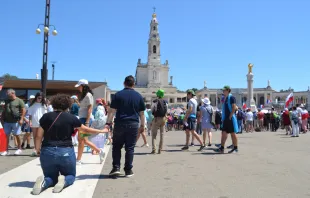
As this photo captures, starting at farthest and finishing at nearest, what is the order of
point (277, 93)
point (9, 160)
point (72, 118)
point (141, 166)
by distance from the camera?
point (277, 93) → point (9, 160) → point (141, 166) → point (72, 118)

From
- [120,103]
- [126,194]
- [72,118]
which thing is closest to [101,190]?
[126,194]

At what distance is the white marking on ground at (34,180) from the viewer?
4.19 meters

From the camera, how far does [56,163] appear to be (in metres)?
4.37

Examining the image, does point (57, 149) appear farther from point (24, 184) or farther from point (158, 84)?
point (158, 84)

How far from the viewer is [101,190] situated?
4438mm

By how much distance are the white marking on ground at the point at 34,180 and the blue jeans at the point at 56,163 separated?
151 mm

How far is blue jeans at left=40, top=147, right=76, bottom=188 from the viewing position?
4336 mm

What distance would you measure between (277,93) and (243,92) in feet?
52.1

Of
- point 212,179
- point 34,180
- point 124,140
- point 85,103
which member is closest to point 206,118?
point 85,103

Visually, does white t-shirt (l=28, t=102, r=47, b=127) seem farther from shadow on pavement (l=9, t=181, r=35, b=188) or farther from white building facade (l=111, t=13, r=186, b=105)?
white building facade (l=111, t=13, r=186, b=105)

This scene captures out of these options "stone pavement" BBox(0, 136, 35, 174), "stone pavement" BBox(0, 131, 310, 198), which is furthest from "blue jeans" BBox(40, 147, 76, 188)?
"stone pavement" BBox(0, 136, 35, 174)

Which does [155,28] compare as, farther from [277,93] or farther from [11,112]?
[11,112]

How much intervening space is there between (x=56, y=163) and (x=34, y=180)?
3.37ft

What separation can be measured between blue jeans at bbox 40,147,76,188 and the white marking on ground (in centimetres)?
15
